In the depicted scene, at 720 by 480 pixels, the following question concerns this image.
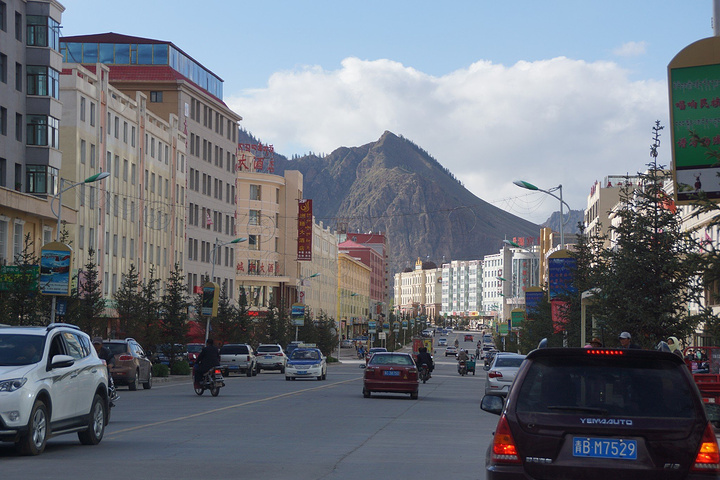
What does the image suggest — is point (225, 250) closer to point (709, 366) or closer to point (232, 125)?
point (232, 125)

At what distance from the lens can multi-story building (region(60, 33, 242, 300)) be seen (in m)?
91.8

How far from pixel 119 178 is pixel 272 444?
60.7 metres

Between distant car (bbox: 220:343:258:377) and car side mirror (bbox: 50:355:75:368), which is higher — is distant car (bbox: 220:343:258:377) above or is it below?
below

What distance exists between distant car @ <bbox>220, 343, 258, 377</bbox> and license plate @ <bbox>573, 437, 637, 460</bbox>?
167ft

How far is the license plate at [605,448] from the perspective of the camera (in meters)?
7.13

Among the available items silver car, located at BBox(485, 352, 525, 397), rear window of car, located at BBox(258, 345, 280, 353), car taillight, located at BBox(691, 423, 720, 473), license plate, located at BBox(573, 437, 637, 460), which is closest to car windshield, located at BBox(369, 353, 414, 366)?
silver car, located at BBox(485, 352, 525, 397)

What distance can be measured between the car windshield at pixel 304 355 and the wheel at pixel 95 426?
116 feet

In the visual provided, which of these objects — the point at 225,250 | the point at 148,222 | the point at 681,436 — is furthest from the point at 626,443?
the point at 225,250

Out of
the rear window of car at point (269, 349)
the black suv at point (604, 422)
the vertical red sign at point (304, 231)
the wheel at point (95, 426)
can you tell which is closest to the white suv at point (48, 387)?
the wheel at point (95, 426)

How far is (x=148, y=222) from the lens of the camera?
82.7 meters

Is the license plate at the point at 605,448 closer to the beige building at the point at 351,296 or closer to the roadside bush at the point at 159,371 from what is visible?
the roadside bush at the point at 159,371

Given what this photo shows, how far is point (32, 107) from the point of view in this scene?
57.2 m

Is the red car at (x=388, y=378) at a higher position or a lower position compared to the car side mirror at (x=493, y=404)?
lower

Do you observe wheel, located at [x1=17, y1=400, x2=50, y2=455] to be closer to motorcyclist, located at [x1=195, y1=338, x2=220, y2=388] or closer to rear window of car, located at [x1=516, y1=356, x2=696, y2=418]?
rear window of car, located at [x1=516, y1=356, x2=696, y2=418]
